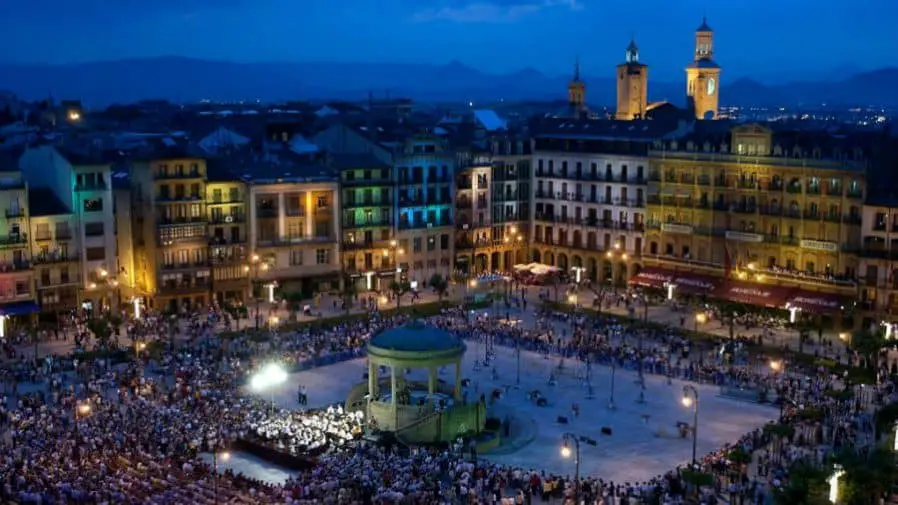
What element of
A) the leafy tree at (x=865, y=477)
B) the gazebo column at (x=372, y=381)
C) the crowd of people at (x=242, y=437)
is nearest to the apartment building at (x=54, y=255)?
the crowd of people at (x=242, y=437)

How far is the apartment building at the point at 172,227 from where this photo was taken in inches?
3472

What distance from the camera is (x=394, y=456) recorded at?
50281 mm

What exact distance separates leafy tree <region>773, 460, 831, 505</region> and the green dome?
21615 millimetres

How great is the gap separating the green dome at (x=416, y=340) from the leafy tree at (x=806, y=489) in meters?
21.6

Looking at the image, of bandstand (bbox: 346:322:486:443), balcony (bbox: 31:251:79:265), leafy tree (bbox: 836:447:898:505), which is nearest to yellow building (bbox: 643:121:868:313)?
bandstand (bbox: 346:322:486:443)

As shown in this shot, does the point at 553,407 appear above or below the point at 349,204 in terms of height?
below

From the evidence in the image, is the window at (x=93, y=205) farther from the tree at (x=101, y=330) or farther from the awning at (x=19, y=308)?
the tree at (x=101, y=330)

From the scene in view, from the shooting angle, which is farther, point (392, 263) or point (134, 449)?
point (392, 263)

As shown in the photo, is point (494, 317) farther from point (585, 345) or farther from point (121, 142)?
point (121, 142)

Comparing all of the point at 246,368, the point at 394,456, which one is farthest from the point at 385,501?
the point at 246,368

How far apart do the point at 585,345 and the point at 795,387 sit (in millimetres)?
16086

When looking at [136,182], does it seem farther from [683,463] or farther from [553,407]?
[683,463]

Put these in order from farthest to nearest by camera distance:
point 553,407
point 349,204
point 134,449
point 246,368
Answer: point 349,204 → point 246,368 → point 553,407 → point 134,449

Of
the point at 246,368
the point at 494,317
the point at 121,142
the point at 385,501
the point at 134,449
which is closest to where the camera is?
the point at 385,501
